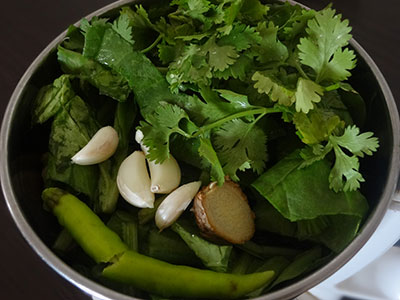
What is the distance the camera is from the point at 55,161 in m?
0.55

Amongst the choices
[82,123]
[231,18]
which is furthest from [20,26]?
[231,18]

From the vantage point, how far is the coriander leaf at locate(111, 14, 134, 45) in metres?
0.56

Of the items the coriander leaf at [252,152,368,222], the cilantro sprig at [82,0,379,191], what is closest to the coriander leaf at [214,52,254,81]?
the cilantro sprig at [82,0,379,191]

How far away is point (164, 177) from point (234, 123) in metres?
0.10

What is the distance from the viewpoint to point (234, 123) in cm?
51

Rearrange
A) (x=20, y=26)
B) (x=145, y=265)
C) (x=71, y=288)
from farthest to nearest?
(x=20, y=26) < (x=71, y=288) < (x=145, y=265)

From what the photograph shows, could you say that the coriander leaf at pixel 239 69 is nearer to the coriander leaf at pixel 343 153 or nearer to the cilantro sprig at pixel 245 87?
the cilantro sprig at pixel 245 87

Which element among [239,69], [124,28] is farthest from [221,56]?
[124,28]

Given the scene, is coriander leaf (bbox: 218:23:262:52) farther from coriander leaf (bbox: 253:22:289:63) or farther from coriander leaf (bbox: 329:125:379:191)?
coriander leaf (bbox: 329:125:379:191)

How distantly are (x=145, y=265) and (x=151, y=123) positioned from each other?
0.15 meters

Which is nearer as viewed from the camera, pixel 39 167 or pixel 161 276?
pixel 161 276

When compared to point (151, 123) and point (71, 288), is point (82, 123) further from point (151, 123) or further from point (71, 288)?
point (71, 288)

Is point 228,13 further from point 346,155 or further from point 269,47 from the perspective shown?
point 346,155

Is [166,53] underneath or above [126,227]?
above
